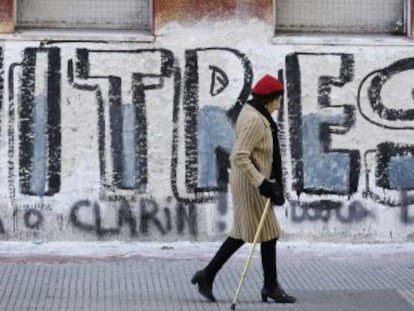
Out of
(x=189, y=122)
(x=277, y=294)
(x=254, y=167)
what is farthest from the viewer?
(x=189, y=122)

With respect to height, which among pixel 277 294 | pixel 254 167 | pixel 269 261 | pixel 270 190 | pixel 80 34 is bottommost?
pixel 277 294

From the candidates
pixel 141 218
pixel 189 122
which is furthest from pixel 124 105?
pixel 141 218

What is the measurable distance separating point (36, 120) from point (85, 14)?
46.3 inches

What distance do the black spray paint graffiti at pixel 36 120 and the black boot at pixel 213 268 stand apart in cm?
261

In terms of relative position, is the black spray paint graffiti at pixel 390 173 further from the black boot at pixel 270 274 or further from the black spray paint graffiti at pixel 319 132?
the black boot at pixel 270 274

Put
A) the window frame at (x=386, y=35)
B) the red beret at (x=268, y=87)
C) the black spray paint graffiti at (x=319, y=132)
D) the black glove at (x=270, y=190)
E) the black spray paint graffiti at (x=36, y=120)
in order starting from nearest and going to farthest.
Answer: the black glove at (x=270, y=190) → the red beret at (x=268, y=87) → the black spray paint graffiti at (x=36, y=120) → the black spray paint graffiti at (x=319, y=132) → the window frame at (x=386, y=35)

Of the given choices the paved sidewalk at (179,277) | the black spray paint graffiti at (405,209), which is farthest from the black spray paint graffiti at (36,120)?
the black spray paint graffiti at (405,209)

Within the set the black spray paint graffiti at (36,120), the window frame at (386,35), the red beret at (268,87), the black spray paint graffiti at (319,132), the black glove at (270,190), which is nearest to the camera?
the black glove at (270,190)

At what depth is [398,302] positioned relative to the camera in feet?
26.3

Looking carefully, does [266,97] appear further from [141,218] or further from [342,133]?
[141,218]

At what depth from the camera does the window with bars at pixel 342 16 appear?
10.2 meters

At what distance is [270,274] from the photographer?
7.79 metres

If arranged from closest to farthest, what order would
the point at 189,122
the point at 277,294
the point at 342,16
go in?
the point at 277,294 < the point at 189,122 < the point at 342,16

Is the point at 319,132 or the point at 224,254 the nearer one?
the point at 224,254
